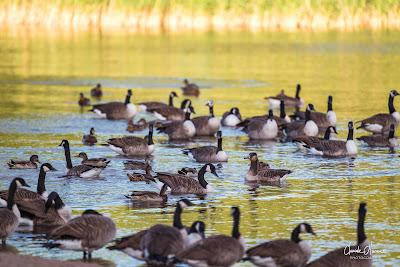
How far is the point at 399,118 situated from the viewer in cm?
3231

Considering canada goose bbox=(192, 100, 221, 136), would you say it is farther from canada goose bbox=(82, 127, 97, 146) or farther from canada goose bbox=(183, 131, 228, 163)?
canada goose bbox=(183, 131, 228, 163)

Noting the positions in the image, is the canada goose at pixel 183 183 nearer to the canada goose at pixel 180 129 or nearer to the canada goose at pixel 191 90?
the canada goose at pixel 180 129

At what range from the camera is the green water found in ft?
63.3

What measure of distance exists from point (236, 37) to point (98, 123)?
62.7m

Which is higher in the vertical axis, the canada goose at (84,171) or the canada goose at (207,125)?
the canada goose at (207,125)

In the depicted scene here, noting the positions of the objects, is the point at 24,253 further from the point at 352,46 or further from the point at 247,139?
the point at 352,46

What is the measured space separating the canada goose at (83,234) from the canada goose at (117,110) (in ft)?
64.1

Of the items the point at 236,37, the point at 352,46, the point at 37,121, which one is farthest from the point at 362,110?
the point at 236,37

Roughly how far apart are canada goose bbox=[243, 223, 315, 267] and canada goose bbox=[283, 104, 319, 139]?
15304 mm

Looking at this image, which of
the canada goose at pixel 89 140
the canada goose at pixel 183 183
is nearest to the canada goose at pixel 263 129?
the canada goose at pixel 89 140

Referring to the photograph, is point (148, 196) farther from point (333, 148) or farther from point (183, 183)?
point (333, 148)

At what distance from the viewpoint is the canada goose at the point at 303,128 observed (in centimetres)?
3042

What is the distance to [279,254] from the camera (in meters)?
14.7

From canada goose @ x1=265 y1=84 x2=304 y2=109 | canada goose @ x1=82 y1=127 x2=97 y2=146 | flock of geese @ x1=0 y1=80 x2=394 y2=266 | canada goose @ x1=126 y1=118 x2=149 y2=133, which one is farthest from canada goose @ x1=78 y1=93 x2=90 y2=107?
canada goose @ x1=82 y1=127 x2=97 y2=146
